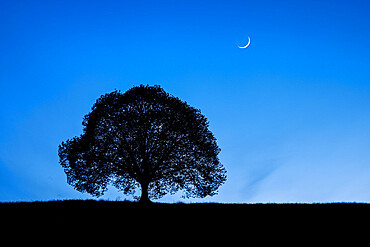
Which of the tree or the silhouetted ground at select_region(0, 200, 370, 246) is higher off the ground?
the tree

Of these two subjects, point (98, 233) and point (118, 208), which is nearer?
point (98, 233)

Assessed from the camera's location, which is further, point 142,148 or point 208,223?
point 142,148

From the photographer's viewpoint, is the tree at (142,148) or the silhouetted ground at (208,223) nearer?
the silhouetted ground at (208,223)

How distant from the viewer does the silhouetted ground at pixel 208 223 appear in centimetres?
1238

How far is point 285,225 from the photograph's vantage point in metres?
14.7

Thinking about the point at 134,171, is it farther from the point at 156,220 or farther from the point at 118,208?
the point at 156,220

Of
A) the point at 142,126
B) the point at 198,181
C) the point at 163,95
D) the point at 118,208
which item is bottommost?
the point at 118,208

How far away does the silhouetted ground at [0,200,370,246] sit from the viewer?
1238 centimetres

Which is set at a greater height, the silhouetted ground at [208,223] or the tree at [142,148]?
the tree at [142,148]

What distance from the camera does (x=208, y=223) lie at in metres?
14.8

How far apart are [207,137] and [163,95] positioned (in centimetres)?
662

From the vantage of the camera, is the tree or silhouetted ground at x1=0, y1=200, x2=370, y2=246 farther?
the tree

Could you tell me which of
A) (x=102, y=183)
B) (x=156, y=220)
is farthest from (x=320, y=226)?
(x=102, y=183)

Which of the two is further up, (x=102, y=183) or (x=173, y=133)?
(x=173, y=133)
